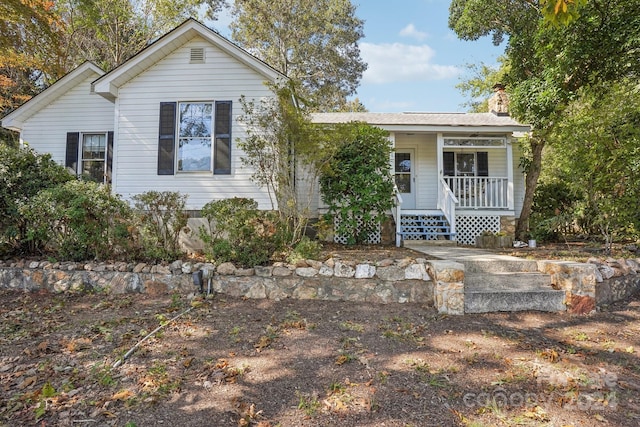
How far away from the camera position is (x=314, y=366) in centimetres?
293

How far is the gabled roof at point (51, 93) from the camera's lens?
914 centimetres

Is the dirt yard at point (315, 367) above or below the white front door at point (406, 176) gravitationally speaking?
below

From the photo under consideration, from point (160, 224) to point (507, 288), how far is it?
508 cm

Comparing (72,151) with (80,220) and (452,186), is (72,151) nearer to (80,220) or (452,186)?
(80,220)

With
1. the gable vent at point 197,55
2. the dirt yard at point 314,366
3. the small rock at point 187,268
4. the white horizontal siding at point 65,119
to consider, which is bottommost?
the dirt yard at point 314,366

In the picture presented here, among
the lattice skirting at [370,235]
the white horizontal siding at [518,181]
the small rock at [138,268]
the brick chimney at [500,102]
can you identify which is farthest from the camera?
the brick chimney at [500,102]

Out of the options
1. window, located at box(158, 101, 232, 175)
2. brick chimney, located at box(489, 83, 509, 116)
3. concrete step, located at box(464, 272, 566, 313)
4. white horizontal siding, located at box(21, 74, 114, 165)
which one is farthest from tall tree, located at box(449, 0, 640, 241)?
white horizontal siding, located at box(21, 74, 114, 165)

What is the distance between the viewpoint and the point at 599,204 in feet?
19.7

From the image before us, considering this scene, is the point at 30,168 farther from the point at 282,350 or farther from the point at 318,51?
the point at 318,51

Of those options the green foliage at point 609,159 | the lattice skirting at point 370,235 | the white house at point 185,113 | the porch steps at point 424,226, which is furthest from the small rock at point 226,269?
the green foliage at point 609,159

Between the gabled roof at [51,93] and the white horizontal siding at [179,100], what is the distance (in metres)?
2.48

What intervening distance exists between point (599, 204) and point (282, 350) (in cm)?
611

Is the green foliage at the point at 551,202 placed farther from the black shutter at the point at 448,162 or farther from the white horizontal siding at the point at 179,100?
the white horizontal siding at the point at 179,100

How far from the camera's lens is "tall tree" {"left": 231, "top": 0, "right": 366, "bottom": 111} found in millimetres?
18906
